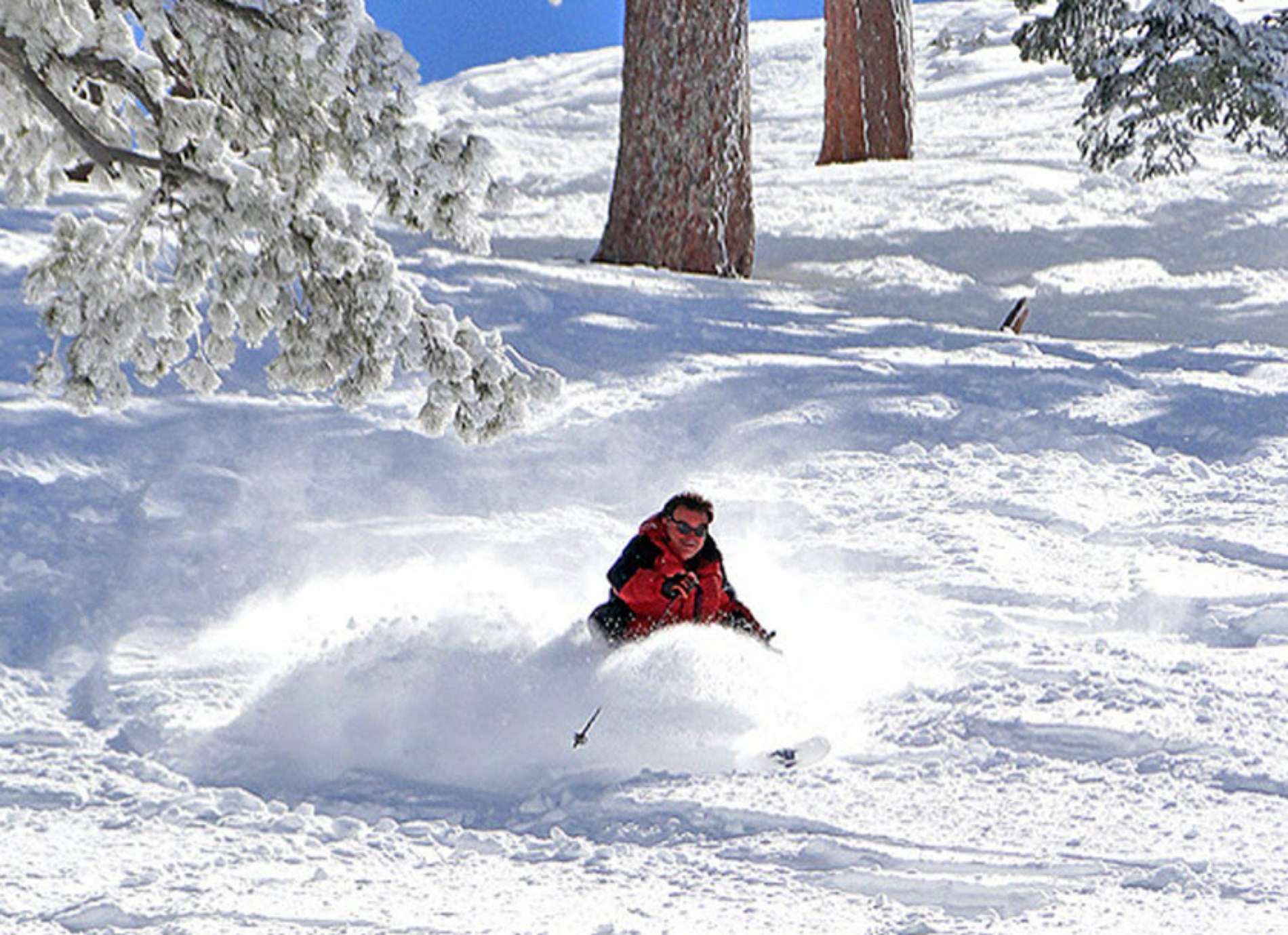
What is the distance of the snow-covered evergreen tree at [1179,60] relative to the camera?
12883mm

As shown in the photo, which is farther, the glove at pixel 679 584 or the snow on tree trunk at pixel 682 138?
the snow on tree trunk at pixel 682 138

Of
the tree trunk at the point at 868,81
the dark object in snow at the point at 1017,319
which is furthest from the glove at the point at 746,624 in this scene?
the tree trunk at the point at 868,81

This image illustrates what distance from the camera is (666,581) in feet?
20.8

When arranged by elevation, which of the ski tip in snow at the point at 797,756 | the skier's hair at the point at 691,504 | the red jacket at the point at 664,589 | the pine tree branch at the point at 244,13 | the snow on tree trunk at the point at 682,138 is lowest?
the ski tip in snow at the point at 797,756

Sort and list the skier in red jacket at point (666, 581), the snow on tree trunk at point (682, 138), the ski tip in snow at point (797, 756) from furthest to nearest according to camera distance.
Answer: the snow on tree trunk at point (682, 138)
the skier in red jacket at point (666, 581)
the ski tip in snow at point (797, 756)

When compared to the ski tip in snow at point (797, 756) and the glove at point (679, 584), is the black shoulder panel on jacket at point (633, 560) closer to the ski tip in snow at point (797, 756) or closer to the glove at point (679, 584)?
the glove at point (679, 584)

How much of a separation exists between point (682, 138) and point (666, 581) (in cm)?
756

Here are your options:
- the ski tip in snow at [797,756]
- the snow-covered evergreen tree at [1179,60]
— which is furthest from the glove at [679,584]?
the snow-covered evergreen tree at [1179,60]

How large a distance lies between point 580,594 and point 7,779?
2883 mm

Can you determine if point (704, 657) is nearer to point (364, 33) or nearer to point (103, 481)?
point (364, 33)

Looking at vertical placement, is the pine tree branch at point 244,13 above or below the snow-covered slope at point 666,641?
above

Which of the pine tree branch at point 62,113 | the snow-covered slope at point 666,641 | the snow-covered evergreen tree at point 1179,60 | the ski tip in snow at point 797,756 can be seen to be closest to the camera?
the snow-covered slope at point 666,641

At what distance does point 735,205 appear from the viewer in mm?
13570

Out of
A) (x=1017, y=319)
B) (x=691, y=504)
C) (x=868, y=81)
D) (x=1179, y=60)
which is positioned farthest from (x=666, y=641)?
(x=868, y=81)
